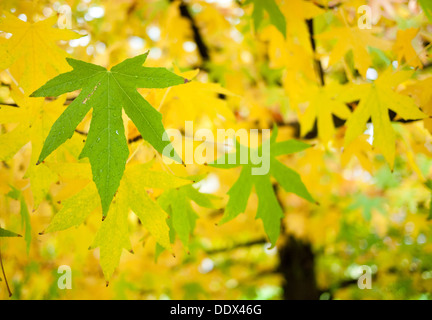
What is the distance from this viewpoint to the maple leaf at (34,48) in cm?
86

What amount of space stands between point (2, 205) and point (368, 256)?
282 cm

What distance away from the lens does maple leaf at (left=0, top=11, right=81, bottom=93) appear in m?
0.86

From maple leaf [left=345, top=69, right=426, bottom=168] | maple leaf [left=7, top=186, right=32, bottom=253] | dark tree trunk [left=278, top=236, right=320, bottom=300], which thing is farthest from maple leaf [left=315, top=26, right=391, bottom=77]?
dark tree trunk [left=278, top=236, right=320, bottom=300]

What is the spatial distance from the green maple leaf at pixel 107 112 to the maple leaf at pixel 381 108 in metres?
0.61

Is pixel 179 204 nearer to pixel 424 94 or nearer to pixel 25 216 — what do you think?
pixel 25 216

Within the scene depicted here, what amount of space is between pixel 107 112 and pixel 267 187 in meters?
0.53

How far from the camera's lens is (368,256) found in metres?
2.80

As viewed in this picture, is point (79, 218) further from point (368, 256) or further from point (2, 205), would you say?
point (368, 256)

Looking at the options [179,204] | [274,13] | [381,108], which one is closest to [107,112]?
[179,204]

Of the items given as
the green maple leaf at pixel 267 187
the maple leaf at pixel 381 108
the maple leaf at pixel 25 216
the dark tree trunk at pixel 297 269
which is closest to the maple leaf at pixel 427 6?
the maple leaf at pixel 381 108

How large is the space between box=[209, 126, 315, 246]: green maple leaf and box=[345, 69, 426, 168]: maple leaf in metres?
0.19

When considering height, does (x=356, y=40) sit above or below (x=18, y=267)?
above
